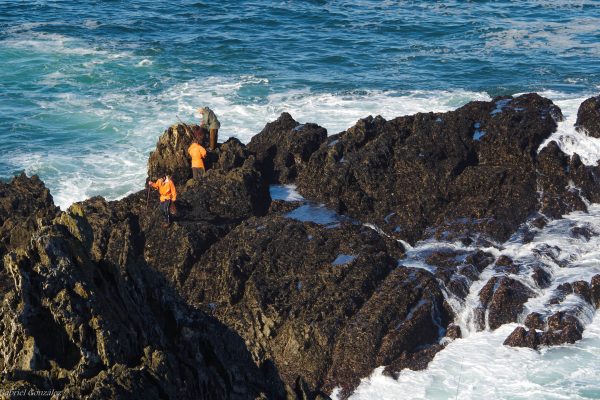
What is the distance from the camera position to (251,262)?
19.0 metres

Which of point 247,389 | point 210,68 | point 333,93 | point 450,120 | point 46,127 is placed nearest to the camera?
point 247,389

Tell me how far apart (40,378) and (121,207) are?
12.3m

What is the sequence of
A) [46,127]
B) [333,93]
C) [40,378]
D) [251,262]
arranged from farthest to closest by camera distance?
[333,93]
[46,127]
[251,262]
[40,378]

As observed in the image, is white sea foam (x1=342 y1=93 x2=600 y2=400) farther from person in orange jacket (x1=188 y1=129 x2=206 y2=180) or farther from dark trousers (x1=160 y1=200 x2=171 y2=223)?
person in orange jacket (x1=188 y1=129 x2=206 y2=180)

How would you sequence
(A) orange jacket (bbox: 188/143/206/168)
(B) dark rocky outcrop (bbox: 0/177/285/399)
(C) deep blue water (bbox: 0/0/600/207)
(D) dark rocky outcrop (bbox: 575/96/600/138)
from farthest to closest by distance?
(C) deep blue water (bbox: 0/0/600/207) → (D) dark rocky outcrop (bbox: 575/96/600/138) → (A) orange jacket (bbox: 188/143/206/168) → (B) dark rocky outcrop (bbox: 0/177/285/399)

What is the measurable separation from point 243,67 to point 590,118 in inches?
806

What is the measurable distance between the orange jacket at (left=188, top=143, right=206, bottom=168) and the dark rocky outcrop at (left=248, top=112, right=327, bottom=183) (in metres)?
1.72

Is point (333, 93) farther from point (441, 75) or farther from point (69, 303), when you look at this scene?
point (69, 303)

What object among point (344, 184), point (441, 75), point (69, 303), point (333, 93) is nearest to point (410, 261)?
point (344, 184)

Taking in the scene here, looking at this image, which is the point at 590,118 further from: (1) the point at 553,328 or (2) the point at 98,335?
(2) the point at 98,335

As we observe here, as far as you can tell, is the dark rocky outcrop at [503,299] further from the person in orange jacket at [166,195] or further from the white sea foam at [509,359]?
the person in orange jacket at [166,195]

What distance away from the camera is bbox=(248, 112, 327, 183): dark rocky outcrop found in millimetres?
23641

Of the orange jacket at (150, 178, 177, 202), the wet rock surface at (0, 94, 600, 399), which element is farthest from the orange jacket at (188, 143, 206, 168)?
the orange jacket at (150, 178, 177, 202)

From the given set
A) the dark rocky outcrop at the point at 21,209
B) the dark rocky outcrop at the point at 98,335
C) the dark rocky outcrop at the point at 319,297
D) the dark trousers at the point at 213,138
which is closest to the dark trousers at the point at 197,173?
the dark trousers at the point at 213,138
